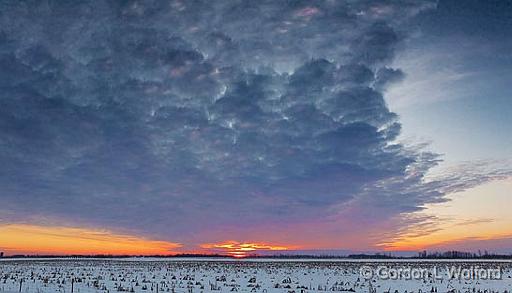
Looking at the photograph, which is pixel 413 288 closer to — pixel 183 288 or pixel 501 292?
pixel 501 292

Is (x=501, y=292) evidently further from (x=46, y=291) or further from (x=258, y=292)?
(x=46, y=291)

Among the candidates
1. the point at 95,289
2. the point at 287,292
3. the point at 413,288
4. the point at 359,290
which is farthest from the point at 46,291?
the point at 413,288

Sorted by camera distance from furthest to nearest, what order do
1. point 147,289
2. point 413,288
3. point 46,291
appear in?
point 413,288, point 147,289, point 46,291

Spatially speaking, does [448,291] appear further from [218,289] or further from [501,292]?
[218,289]

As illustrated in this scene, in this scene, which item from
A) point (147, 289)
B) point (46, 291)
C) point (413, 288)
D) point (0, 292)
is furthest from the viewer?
point (413, 288)

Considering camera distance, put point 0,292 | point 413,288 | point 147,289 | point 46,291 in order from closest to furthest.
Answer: point 0,292 < point 46,291 < point 147,289 < point 413,288

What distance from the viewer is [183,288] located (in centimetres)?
2925

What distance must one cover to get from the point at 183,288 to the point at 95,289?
538 centimetres

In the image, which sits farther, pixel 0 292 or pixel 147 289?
pixel 147 289

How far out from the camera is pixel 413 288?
30266mm

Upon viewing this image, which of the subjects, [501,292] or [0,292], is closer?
[0,292]

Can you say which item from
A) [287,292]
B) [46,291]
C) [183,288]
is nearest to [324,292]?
[287,292]

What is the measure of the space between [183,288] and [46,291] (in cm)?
808

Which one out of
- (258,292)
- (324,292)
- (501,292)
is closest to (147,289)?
(258,292)
